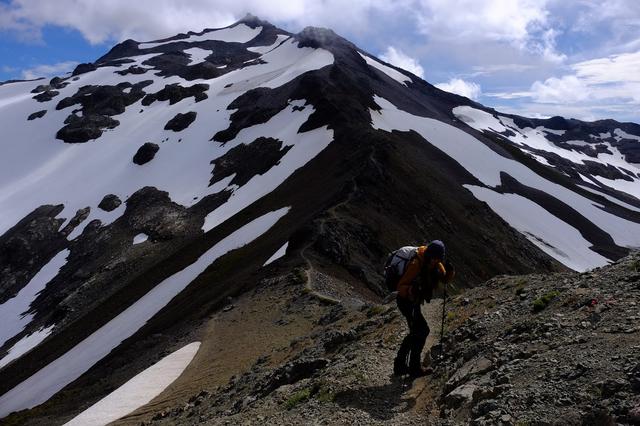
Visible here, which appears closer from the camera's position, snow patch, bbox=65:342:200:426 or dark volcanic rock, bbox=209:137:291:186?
snow patch, bbox=65:342:200:426

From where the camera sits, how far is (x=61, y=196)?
83500 millimetres

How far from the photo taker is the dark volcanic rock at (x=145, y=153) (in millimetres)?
86750

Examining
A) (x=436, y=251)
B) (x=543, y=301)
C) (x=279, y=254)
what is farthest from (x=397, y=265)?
(x=279, y=254)

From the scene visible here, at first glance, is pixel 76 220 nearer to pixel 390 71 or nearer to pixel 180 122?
pixel 180 122

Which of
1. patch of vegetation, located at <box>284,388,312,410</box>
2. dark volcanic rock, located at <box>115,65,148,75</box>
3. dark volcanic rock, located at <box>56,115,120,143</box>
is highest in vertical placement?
dark volcanic rock, located at <box>115,65,148,75</box>

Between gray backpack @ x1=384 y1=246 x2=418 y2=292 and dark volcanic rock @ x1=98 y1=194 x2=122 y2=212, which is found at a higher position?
dark volcanic rock @ x1=98 y1=194 x2=122 y2=212

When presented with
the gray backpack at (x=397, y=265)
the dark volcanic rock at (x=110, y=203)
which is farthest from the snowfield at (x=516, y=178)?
the gray backpack at (x=397, y=265)

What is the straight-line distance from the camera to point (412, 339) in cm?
1062

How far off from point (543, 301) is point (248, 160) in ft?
202

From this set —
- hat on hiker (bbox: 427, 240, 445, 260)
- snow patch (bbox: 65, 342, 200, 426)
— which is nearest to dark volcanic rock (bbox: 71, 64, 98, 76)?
snow patch (bbox: 65, 342, 200, 426)

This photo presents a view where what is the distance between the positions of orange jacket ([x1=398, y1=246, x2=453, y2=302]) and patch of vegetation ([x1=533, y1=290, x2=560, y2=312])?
6.92 feet

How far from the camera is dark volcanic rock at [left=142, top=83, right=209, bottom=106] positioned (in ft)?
358

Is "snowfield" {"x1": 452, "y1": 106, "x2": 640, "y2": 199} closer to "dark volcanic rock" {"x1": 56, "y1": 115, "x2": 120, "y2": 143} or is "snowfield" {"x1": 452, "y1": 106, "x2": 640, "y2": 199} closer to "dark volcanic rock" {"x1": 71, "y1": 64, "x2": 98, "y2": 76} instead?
"dark volcanic rock" {"x1": 56, "y1": 115, "x2": 120, "y2": 143}

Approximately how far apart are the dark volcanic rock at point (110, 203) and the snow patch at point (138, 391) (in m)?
57.4
